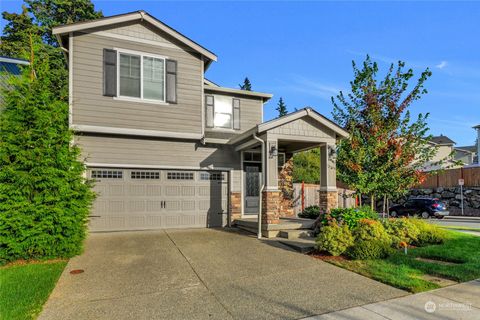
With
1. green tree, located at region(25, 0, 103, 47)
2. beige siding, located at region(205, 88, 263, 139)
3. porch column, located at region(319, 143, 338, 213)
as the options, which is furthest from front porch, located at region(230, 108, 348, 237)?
green tree, located at region(25, 0, 103, 47)

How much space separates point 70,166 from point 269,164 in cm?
552

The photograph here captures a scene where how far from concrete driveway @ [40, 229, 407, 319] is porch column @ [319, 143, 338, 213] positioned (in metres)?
3.05

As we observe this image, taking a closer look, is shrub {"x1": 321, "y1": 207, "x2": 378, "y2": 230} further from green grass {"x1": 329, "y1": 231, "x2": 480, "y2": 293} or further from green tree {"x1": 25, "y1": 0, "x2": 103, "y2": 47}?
green tree {"x1": 25, "y1": 0, "x2": 103, "y2": 47}

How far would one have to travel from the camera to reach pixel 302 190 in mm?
15328

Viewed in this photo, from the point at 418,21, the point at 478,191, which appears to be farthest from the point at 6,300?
the point at 478,191

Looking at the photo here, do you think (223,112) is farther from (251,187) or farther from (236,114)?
(251,187)

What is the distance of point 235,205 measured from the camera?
39.7 feet

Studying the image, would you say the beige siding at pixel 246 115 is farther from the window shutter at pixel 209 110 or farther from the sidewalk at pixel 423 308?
the sidewalk at pixel 423 308

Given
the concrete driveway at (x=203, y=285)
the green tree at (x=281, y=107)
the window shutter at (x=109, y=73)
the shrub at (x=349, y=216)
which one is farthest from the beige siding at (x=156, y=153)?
the green tree at (x=281, y=107)

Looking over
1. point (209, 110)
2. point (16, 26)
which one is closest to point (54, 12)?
point (16, 26)

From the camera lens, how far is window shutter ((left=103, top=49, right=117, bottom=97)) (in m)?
10.5

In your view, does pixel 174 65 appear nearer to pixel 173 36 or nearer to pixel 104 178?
pixel 173 36


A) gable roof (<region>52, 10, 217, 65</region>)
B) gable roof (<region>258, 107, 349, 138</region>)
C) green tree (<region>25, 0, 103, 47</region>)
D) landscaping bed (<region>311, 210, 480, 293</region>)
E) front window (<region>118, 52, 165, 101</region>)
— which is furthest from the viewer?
green tree (<region>25, 0, 103, 47</region>)

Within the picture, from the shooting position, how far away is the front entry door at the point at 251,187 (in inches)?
488
